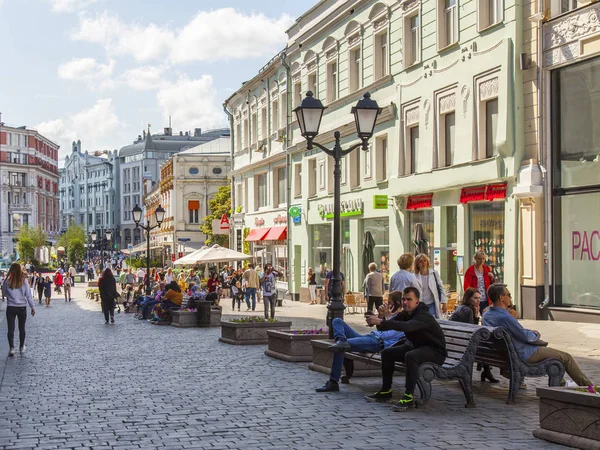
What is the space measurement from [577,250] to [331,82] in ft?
56.4

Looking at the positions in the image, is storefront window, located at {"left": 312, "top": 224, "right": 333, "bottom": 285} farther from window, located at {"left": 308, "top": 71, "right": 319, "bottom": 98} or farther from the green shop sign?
the green shop sign

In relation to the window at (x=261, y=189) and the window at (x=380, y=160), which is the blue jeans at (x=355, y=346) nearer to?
the window at (x=380, y=160)

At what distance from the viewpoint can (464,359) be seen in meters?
10.0

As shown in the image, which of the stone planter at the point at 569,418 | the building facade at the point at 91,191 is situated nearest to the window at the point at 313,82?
the stone planter at the point at 569,418

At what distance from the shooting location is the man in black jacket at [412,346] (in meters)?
9.83

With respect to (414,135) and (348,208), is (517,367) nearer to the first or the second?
(414,135)

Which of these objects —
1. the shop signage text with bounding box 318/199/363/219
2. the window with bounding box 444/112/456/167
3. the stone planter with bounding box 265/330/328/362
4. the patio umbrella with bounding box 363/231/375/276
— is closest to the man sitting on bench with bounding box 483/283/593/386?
the stone planter with bounding box 265/330/328/362

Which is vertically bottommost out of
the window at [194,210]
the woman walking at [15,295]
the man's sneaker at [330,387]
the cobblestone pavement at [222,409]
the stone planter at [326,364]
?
the cobblestone pavement at [222,409]

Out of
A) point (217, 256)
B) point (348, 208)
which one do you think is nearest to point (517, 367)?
point (348, 208)

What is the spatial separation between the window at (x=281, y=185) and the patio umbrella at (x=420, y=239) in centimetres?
1584

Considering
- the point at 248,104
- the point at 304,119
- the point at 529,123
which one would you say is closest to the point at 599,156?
the point at 529,123

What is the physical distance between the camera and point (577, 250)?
21828mm

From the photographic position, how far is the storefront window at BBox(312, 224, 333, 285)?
124ft

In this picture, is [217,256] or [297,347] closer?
[297,347]
